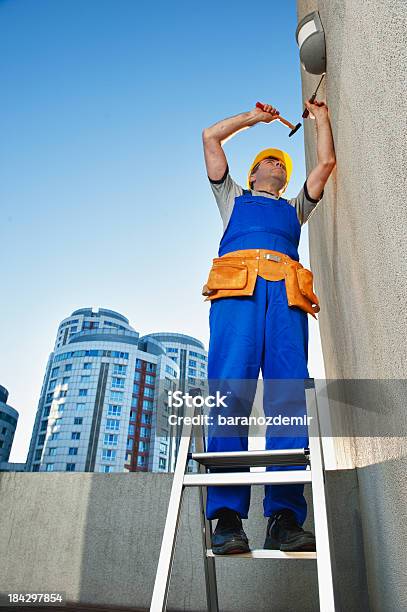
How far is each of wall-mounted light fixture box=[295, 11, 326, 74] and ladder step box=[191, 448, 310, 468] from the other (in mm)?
1391

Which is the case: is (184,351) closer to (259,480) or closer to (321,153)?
(321,153)

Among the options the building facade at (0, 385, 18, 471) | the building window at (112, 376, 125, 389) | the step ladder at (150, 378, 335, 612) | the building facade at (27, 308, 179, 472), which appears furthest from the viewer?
the building window at (112, 376, 125, 389)

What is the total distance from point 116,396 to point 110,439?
408cm

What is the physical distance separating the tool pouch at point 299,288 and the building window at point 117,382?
41.9 metres

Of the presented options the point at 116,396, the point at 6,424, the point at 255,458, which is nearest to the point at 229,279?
the point at 255,458

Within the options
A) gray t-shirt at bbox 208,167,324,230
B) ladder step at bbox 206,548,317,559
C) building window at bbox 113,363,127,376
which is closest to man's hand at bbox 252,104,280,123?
gray t-shirt at bbox 208,167,324,230

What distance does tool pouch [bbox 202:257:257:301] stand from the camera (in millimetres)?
1336

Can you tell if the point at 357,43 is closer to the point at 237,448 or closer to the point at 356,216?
the point at 356,216

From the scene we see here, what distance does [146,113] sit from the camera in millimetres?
10758

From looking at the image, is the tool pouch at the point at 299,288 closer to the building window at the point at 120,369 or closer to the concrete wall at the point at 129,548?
the concrete wall at the point at 129,548

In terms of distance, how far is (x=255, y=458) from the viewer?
3.49 feet

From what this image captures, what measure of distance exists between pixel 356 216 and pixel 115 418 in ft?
143

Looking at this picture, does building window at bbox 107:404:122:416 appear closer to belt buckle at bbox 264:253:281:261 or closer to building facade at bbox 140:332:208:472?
building facade at bbox 140:332:208:472

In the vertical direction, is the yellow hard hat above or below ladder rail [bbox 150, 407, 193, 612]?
above
